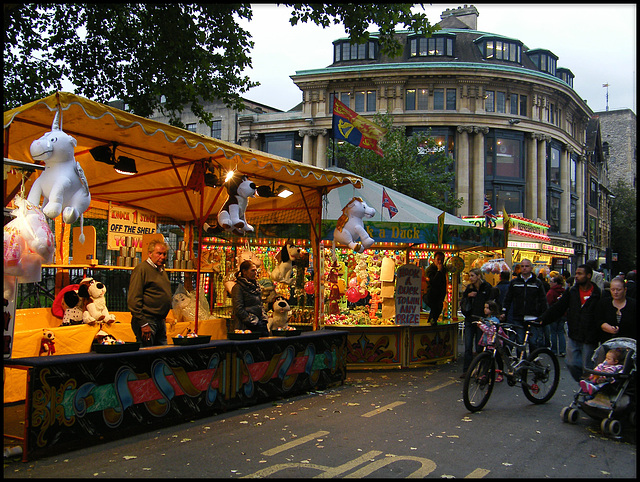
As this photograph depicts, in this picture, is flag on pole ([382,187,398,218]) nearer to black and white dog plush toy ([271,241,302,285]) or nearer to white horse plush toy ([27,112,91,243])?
black and white dog plush toy ([271,241,302,285])

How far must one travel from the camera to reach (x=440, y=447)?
19.5 feet

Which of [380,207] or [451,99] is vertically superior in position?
[451,99]

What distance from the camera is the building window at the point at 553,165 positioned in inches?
2003

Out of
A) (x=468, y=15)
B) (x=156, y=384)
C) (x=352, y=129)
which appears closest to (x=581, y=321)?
(x=156, y=384)

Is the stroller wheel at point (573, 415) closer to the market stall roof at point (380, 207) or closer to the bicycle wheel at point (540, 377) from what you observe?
the bicycle wheel at point (540, 377)

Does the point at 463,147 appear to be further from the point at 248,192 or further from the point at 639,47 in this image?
the point at 639,47

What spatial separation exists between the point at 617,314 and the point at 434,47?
45.7 meters

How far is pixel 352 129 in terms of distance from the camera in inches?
436

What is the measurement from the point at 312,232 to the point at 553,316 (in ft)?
15.0

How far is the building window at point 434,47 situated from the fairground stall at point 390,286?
39.2 metres

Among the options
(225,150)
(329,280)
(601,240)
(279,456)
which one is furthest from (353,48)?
(279,456)

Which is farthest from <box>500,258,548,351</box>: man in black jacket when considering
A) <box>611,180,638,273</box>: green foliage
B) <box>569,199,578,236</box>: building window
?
<box>611,180,638,273</box>: green foliage

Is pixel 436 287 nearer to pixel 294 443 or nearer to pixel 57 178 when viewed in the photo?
pixel 294 443

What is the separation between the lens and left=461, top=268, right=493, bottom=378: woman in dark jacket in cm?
1017
